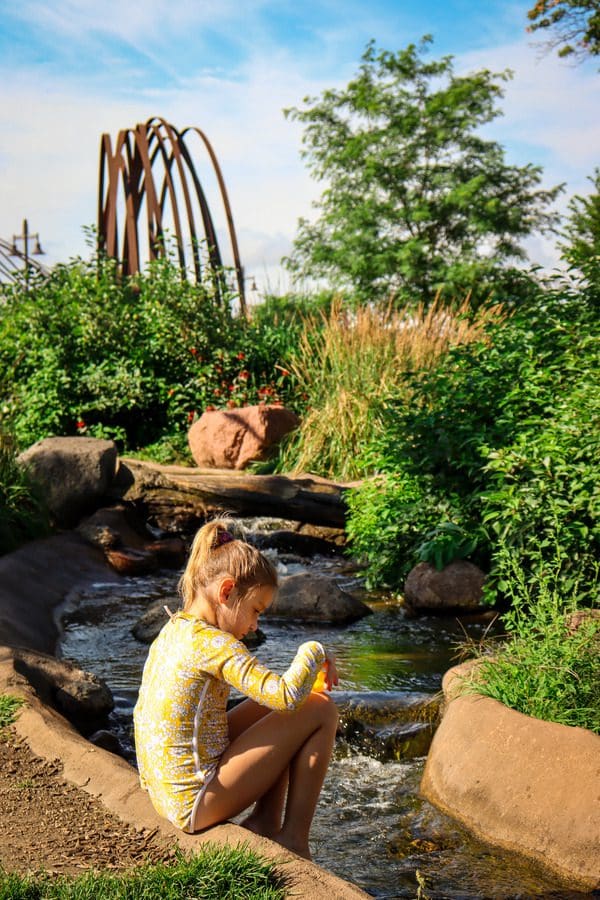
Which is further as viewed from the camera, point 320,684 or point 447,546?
point 447,546

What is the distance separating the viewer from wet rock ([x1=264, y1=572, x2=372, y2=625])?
6641mm

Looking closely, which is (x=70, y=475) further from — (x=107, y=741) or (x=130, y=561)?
(x=107, y=741)

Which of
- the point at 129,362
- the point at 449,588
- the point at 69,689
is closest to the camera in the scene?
the point at 69,689

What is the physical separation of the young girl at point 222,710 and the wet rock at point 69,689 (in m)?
1.61

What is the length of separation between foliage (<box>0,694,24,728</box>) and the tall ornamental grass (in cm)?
620

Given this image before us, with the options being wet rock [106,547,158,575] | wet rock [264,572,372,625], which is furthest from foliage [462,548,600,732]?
wet rock [106,547,158,575]

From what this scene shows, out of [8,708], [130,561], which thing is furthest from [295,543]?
[8,708]

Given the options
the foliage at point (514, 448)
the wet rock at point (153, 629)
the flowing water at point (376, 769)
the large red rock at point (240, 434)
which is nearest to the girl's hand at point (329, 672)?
the flowing water at point (376, 769)

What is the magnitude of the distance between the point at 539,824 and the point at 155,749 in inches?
54.1

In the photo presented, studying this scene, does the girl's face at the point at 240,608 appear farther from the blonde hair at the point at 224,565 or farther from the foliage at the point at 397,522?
the foliage at the point at 397,522

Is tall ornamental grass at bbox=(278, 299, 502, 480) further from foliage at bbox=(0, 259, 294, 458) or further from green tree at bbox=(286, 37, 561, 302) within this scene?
green tree at bbox=(286, 37, 561, 302)

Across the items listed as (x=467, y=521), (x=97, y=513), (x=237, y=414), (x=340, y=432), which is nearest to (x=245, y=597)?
(x=467, y=521)

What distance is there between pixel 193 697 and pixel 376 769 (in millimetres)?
A: 1722

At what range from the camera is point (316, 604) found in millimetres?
6699
